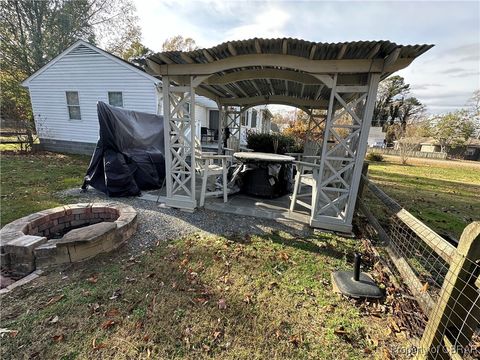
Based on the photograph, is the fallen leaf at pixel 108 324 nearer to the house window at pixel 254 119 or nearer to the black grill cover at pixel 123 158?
the black grill cover at pixel 123 158

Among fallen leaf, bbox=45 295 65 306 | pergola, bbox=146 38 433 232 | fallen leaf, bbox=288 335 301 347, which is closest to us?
fallen leaf, bbox=288 335 301 347

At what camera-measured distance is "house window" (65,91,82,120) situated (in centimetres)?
1021

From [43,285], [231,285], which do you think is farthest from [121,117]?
[231,285]

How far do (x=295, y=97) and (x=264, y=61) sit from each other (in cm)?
428

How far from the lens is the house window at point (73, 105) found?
1021 centimetres

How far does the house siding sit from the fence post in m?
9.98

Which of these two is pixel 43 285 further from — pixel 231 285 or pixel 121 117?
pixel 121 117

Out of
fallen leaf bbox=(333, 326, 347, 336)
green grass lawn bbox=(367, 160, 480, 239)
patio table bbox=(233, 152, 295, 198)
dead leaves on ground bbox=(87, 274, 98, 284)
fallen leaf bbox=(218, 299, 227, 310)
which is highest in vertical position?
patio table bbox=(233, 152, 295, 198)

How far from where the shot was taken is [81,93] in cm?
998

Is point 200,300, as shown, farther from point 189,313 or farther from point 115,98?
point 115,98

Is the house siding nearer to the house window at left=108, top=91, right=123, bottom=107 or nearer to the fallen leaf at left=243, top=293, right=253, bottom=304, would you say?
the house window at left=108, top=91, right=123, bottom=107

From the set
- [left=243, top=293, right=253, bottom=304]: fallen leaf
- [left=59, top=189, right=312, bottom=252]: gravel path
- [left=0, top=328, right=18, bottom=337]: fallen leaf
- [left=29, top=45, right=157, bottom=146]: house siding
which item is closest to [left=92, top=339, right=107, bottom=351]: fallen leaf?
[left=0, top=328, right=18, bottom=337]: fallen leaf

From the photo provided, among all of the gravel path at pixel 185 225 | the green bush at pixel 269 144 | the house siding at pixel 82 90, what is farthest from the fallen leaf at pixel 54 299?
the green bush at pixel 269 144

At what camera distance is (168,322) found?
1.92 metres
